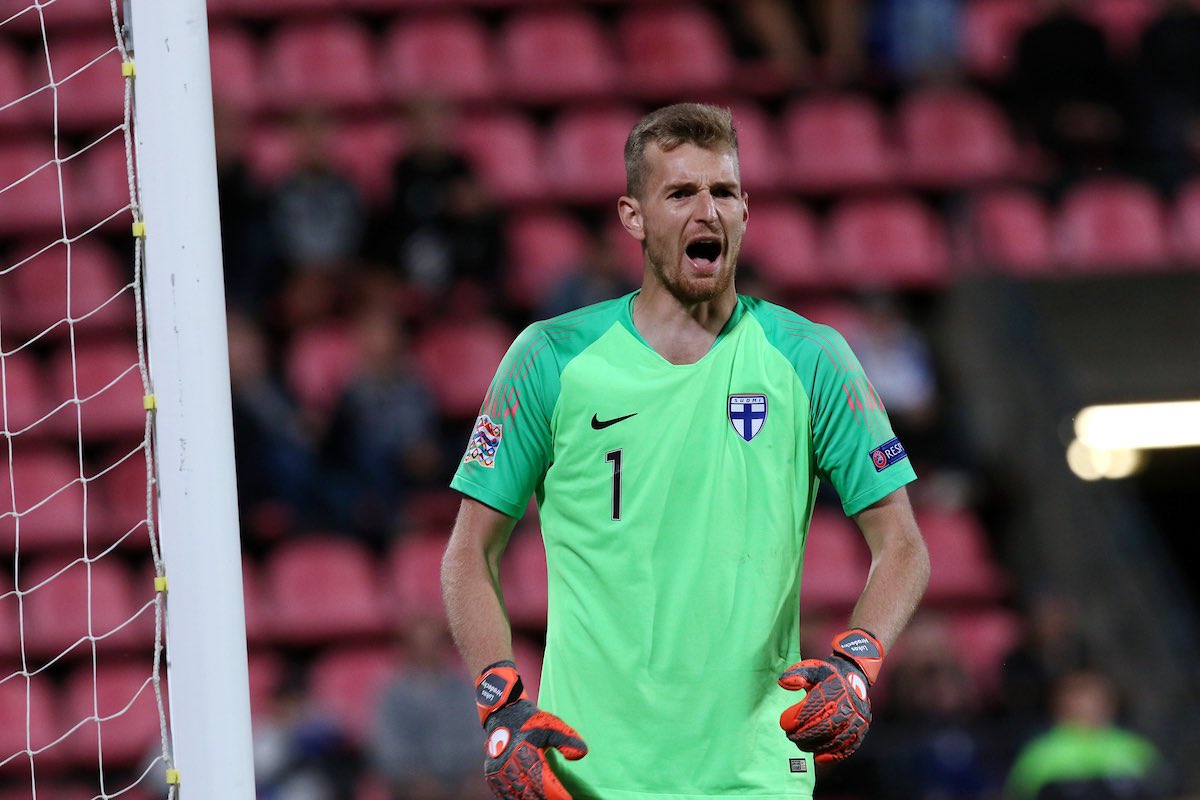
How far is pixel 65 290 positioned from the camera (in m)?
9.91

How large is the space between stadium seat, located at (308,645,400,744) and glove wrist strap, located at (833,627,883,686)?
5389 millimetres

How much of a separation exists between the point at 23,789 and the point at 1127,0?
8814mm

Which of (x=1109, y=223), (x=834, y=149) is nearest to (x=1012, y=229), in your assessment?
(x=1109, y=223)

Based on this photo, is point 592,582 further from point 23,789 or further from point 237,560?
point 23,789

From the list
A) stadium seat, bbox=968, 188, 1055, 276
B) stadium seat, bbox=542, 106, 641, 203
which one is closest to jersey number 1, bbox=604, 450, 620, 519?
stadium seat, bbox=968, 188, 1055, 276

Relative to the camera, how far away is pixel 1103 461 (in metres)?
10.5

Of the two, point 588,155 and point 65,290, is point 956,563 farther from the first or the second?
point 65,290

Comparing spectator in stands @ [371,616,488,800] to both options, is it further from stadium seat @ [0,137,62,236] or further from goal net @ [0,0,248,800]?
stadium seat @ [0,137,62,236]

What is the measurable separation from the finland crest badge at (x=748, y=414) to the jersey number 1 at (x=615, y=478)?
240 mm

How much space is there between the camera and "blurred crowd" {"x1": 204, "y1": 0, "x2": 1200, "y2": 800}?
8.12m

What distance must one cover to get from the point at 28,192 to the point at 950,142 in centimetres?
571

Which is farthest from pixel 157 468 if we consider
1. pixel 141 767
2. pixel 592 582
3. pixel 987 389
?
pixel 987 389

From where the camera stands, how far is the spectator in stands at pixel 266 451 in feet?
29.5

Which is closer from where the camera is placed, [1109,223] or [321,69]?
[1109,223]
